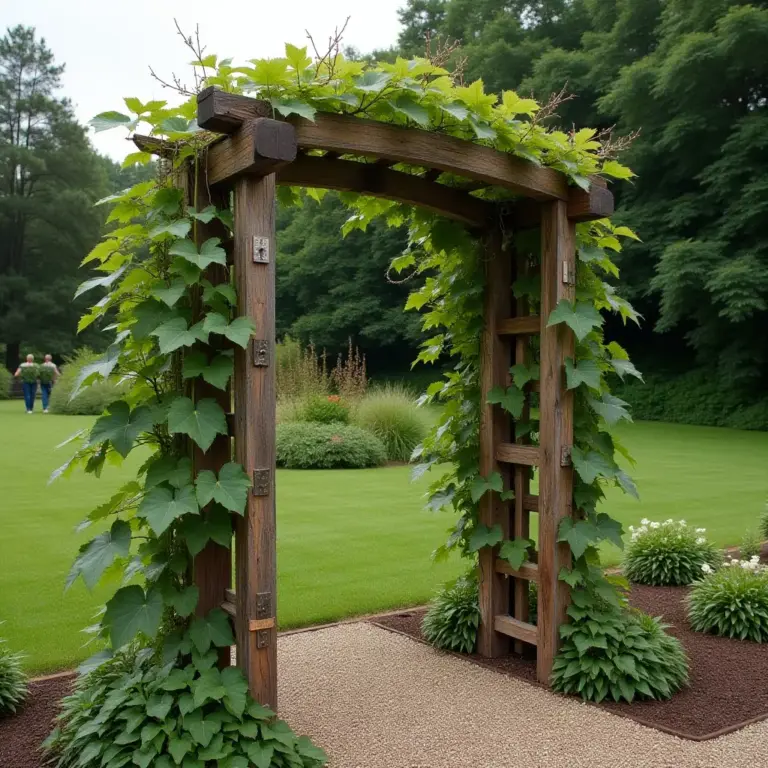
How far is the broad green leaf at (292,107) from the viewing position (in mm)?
2898

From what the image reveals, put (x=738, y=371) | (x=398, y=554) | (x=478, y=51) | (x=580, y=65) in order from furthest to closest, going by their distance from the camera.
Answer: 1. (x=478, y=51)
2. (x=580, y=65)
3. (x=738, y=371)
4. (x=398, y=554)

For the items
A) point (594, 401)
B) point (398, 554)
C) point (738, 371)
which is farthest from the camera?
point (738, 371)

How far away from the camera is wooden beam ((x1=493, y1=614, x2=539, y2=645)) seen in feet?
13.2

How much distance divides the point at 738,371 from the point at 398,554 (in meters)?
15.9

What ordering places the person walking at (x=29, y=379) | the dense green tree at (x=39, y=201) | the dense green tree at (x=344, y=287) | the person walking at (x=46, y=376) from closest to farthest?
the person walking at (x=29, y=379), the person walking at (x=46, y=376), the dense green tree at (x=344, y=287), the dense green tree at (x=39, y=201)

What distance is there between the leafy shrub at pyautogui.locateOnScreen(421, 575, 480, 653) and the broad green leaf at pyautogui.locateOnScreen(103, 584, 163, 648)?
1.94m

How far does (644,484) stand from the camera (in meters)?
10.3

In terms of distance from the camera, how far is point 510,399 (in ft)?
13.5

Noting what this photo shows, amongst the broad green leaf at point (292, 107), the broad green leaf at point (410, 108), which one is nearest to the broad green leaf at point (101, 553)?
the broad green leaf at point (292, 107)

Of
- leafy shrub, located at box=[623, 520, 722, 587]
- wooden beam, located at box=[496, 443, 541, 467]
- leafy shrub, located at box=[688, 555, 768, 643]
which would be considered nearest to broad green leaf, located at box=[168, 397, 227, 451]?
wooden beam, located at box=[496, 443, 541, 467]

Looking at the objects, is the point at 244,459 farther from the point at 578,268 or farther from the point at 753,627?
the point at 753,627

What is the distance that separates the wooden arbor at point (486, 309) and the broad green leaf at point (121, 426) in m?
0.28

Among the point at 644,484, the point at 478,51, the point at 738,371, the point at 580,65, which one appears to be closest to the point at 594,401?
the point at 644,484

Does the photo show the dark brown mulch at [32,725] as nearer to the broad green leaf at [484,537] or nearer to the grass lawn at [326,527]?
the grass lawn at [326,527]
